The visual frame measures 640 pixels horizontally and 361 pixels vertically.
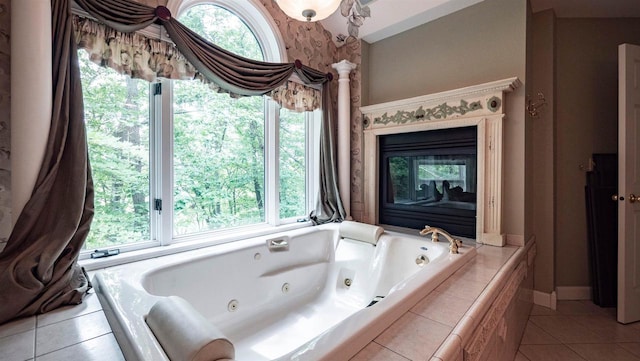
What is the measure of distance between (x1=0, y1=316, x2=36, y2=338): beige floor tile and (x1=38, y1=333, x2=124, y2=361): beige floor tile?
0.26m

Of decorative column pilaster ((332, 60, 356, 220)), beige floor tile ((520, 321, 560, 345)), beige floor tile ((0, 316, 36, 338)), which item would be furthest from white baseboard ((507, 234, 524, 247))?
beige floor tile ((0, 316, 36, 338))

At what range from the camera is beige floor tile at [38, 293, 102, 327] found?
39.1 inches

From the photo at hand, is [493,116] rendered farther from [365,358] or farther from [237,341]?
[237,341]

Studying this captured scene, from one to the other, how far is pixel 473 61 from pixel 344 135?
47.5 inches

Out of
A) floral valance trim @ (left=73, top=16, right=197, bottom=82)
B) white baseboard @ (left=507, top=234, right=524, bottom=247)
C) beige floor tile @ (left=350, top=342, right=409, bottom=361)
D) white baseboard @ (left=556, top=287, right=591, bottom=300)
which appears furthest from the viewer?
white baseboard @ (left=556, top=287, right=591, bottom=300)

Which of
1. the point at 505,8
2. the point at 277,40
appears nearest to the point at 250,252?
the point at 277,40

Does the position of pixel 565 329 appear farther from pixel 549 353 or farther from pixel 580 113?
pixel 580 113

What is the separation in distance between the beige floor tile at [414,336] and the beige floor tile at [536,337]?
1.44m

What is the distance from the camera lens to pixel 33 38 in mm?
1152

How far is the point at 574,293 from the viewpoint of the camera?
7.69 feet

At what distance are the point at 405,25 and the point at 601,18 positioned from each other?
1.57m

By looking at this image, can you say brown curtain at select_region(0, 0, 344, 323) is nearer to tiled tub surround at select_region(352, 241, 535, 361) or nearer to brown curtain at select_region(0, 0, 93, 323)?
brown curtain at select_region(0, 0, 93, 323)

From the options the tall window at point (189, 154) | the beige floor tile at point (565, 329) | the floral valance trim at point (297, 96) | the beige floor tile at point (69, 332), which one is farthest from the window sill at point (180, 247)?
the beige floor tile at point (565, 329)

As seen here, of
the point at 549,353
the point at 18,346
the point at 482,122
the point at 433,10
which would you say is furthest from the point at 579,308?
the point at 18,346
